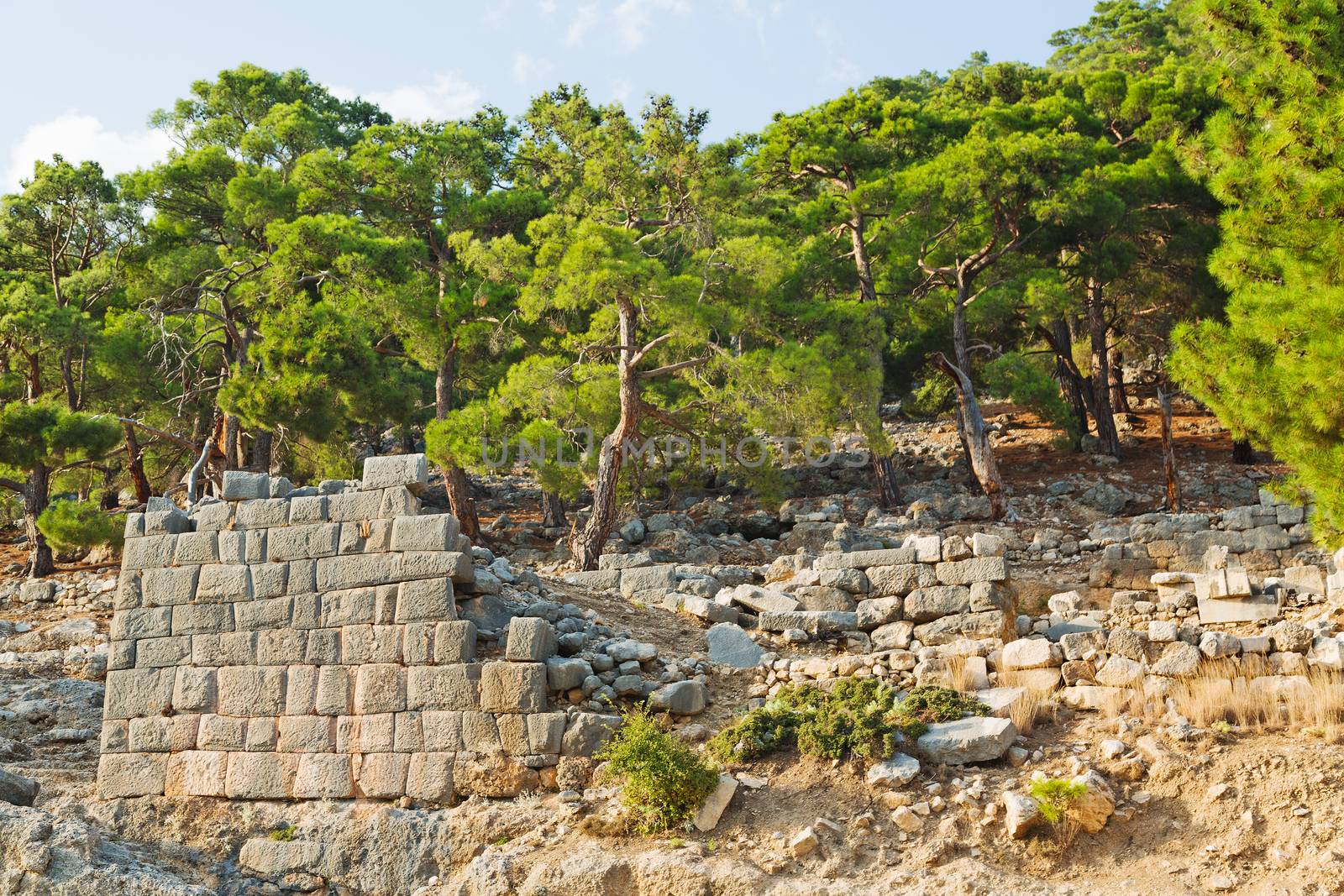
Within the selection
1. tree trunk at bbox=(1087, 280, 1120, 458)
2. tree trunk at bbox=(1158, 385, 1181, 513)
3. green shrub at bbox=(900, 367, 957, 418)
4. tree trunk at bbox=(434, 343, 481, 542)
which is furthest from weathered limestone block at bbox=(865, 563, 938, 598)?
tree trunk at bbox=(1087, 280, 1120, 458)

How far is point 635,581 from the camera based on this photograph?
468 inches

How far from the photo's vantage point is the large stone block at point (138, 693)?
29.7 ft

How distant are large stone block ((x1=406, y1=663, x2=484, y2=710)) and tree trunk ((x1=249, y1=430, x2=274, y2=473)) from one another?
11.3m

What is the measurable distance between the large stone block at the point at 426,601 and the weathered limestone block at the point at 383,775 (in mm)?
1007

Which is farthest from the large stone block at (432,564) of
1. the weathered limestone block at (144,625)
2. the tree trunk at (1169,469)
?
the tree trunk at (1169,469)

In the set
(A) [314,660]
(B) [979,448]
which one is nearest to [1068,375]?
→ (B) [979,448]

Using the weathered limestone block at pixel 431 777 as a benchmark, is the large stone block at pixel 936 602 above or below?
above

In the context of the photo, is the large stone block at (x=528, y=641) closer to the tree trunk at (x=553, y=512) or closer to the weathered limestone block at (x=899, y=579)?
the weathered limestone block at (x=899, y=579)

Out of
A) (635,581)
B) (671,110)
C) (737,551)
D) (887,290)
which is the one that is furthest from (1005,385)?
(635,581)

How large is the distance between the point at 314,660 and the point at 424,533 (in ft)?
4.21

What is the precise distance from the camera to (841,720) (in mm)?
8086

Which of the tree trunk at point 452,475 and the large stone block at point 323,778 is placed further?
the tree trunk at point 452,475

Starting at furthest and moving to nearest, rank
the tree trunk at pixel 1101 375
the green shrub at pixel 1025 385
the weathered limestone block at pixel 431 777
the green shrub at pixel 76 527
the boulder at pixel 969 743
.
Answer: the tree trunk at pixel 1101 375 → the green shrub at pixel 1025 385 → the green shrub at pixel 76 527 → the weathered limestone block at pixel 431 777 → the boulder at pixel 969 743

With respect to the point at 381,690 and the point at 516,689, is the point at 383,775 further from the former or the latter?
the point at 516,689
